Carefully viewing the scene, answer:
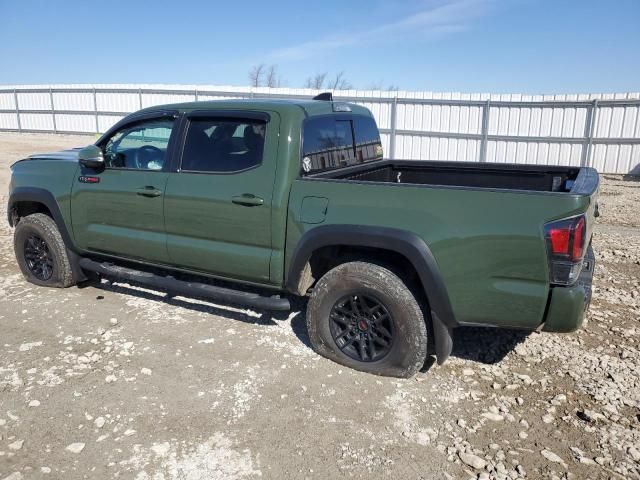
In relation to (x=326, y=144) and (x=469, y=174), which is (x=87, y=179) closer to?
(x=326, y=144)

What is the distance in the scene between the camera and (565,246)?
8.91 feet

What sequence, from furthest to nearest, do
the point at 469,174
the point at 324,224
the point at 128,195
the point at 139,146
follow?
the point at 469,174, the point at 139,146, the point at 128,195, the point at 324,224

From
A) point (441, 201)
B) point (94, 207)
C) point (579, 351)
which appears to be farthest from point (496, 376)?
point (94, 207)

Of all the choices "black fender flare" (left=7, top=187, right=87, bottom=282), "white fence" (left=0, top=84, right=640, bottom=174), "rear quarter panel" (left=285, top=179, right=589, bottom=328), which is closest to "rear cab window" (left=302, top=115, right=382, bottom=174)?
"rear quarter panel" (left=285, top=179, right=589, bottom=328)

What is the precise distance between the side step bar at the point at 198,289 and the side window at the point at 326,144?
1.02 meters

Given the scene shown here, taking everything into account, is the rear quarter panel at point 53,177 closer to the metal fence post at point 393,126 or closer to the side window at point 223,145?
the side window at point 223,145

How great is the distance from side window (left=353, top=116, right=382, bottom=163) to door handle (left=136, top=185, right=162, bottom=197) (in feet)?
5.78

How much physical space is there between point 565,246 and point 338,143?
6.82ft

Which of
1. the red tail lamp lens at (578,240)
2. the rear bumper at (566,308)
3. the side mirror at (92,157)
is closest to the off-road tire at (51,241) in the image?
the side mirror at (92,157)

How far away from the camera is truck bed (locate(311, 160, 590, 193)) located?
4137mm

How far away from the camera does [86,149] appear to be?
4383 mm

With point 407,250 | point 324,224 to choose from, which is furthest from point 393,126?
point 407,250

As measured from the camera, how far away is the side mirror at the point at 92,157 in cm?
429

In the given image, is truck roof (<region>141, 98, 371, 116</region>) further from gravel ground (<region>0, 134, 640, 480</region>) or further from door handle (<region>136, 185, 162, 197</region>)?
gravel ground (<region>0, 134, 640, 480</region>)
